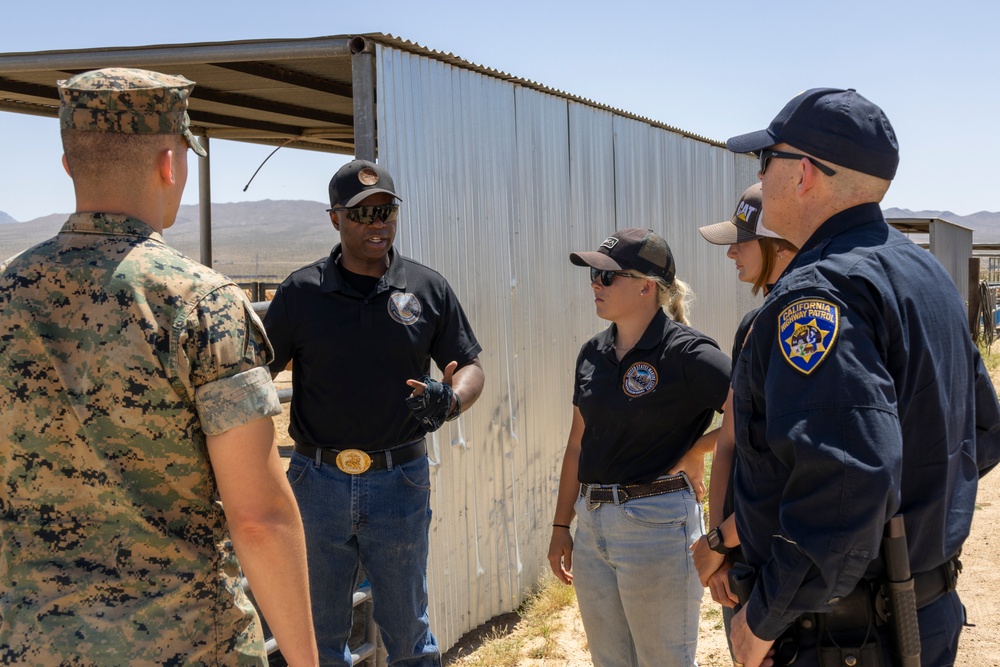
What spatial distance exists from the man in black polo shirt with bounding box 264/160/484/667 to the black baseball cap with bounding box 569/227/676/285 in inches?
25.6

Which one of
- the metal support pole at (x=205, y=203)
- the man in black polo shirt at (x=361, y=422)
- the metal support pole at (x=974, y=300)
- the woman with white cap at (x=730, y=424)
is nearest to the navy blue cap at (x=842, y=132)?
the woman with white cap at (x=730, y=424)

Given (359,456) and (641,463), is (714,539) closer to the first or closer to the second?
(641,463)

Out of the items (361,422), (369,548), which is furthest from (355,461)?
(369,548)

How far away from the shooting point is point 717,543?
7.54 ft

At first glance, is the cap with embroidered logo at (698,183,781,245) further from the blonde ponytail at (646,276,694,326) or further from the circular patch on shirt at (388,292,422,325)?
the circular patch on shirt at (388,292,422,325)

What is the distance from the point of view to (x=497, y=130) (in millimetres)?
5012

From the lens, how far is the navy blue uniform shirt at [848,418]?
1.78 meters

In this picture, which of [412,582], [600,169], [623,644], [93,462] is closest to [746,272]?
[623,644]

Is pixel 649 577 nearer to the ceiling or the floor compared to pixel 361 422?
nearer to the floor

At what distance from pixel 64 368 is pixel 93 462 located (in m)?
0.19

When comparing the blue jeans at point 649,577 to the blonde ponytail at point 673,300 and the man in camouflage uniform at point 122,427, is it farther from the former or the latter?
the man in camouflage uniform at point 122,427

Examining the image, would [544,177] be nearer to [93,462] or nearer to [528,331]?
[528,331]

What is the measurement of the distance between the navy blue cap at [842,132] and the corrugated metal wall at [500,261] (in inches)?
88.6

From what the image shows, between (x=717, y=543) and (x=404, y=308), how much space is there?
5.20 feet
